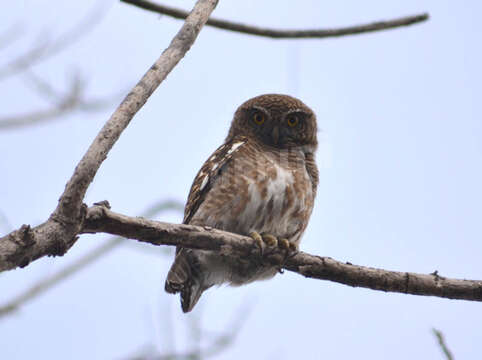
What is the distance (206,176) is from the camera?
460cm

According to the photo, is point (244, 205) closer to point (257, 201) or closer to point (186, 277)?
point (257, 201)

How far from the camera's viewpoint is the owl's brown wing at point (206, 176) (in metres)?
4.57

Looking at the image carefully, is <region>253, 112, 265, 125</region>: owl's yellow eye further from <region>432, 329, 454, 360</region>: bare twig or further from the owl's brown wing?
<region>432, 329, 454, 360</region>: bare twig

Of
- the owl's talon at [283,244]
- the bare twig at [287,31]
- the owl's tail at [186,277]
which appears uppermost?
the bare twig at [287,31]

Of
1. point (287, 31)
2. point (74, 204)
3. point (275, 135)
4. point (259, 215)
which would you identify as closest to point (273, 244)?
point (259, 215)

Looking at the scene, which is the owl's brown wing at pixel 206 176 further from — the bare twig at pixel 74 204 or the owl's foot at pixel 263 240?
the bare twig at pixel 74 204

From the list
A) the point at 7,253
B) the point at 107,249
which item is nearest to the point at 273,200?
the point at 107,249

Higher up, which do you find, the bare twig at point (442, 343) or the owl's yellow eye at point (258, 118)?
the owl's yellow eye at point (258, 118)

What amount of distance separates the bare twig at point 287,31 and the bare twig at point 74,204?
1315mm

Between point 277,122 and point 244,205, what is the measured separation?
46.9 inches

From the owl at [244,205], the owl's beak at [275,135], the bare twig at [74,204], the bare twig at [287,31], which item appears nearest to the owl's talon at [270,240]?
the owl at [244,205]

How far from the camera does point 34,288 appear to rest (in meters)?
3.49

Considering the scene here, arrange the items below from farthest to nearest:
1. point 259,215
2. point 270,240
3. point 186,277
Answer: point 186,277 < point 259,215 < point 270,240

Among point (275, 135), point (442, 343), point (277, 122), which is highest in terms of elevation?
point (277, 122)
